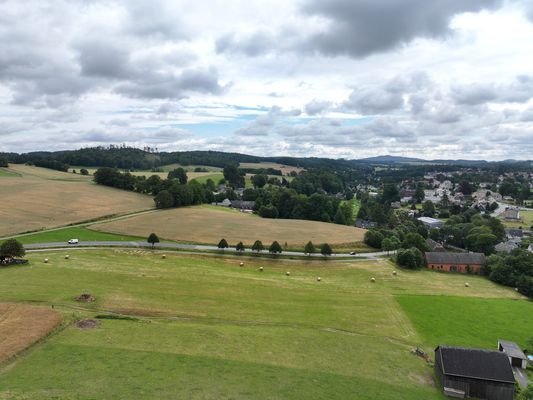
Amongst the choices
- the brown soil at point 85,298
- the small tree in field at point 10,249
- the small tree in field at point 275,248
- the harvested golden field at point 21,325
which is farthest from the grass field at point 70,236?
the harvested golden field at point 21,325

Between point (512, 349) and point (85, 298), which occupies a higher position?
point (85, 298)

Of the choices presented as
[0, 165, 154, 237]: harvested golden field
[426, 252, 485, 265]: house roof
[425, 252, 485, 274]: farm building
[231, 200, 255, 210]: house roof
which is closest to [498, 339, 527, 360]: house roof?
[425, 252, 485, 274]: farm building

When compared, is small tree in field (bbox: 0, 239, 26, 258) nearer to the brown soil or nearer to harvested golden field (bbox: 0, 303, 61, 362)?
harvested golden field (bbox: 0, 303, 61, 362)

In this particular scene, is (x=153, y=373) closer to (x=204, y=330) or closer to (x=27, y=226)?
(x=204, y=330)

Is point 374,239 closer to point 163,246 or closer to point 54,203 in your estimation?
point 163,246

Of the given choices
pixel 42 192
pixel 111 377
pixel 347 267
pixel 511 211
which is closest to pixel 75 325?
pixel 111 377

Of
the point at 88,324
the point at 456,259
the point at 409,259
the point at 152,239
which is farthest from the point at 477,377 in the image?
the point at 152,239
